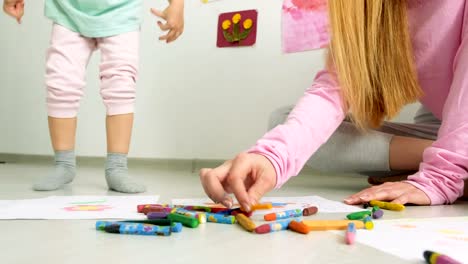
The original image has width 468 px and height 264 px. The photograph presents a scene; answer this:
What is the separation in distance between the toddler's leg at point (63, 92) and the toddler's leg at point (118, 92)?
58mm

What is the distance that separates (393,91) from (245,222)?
41 cm

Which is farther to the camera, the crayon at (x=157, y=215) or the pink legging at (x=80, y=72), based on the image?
the pink legging at (x=80, y=72)

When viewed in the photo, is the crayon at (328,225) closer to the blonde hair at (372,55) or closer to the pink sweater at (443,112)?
the pink sweater at (443,112)

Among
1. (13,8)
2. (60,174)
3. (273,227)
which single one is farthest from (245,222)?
(13,8)

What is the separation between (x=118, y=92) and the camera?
110 cm

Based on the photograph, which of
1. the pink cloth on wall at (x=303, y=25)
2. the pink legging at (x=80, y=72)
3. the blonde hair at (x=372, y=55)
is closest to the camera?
the blonde hair at (x=372, y=55)

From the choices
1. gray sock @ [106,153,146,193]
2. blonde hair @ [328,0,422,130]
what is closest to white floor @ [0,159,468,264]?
blonde hair @ [328,0,422,130]

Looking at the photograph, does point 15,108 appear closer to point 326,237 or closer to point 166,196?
point 166,196

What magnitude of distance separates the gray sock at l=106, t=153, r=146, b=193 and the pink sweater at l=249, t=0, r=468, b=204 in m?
0.35

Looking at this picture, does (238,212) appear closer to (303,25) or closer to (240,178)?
(240,178)

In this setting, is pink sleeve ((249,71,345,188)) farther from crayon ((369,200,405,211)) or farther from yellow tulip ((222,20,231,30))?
yellow tulip ((222,20,231,30))

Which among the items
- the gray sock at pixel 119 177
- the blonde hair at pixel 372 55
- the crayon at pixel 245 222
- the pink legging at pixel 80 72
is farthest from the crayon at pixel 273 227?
the pink legging at pixel 80 72

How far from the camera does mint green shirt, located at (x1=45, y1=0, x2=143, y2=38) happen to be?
43.9 inches

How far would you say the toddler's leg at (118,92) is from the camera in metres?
1.09
